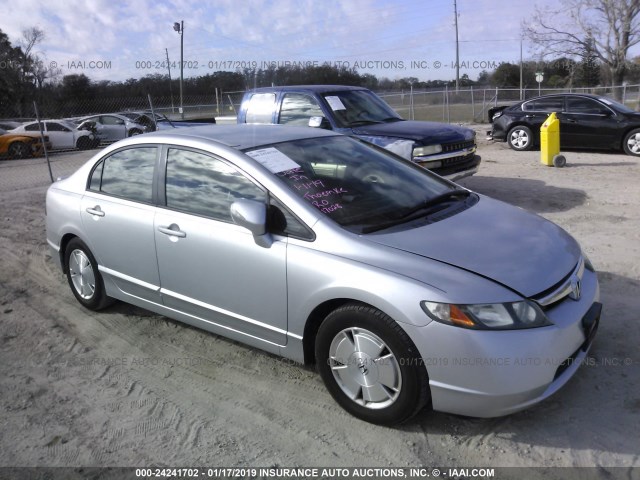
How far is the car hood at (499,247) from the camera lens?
9.61ft

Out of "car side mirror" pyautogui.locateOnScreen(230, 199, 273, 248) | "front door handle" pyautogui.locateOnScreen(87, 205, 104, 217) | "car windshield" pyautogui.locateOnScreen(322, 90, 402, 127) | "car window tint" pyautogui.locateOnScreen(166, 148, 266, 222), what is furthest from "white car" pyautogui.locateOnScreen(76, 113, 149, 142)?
"car side mirror" pyautogui.locateOnScreen(230, 199, 273, 248)

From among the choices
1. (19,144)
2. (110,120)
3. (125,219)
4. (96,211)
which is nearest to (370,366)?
(125,219)

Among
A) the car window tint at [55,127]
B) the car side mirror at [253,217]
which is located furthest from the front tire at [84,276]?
the car window tint at [55,127]

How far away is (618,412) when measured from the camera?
3.09 metres

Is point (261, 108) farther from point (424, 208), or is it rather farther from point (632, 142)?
point (632, 142)

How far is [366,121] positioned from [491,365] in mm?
6390

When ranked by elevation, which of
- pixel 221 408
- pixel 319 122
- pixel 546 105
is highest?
Result: pixel 546 105

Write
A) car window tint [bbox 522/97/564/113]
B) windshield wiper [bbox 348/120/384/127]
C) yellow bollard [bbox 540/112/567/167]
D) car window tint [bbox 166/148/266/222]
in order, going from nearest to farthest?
car window tint [bbox 166/148/266/222] → windshield wiper [bbox 348/120/384/127] → yellow bollard [bbox 540/112/567/167] → car window tint [bbox 522/97/564/113]

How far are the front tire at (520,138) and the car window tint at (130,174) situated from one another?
1161 cm

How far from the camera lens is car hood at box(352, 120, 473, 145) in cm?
787

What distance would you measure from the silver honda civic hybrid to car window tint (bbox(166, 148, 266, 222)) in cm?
1

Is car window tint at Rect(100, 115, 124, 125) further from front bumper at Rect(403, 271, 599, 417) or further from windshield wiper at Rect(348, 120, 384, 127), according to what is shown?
front bumper at Rect(403, 271, 599, 417)

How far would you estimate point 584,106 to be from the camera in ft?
42.0

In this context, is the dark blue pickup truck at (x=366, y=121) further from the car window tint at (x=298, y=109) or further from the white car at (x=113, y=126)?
the white car at (x=113, y=126)
